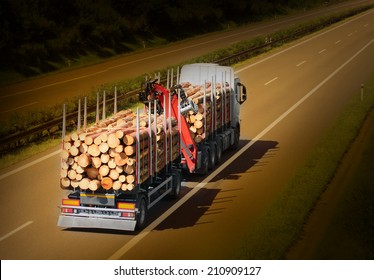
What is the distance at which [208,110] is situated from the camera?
76.5ft

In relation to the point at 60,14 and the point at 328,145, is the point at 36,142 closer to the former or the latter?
the point at 328,145

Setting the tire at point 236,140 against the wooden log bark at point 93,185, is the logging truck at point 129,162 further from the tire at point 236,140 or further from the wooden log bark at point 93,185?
the tire at point 236,140

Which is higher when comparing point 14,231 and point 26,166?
point 14,231

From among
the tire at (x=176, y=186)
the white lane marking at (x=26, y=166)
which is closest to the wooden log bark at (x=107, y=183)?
the tire at (x=176, y=186)

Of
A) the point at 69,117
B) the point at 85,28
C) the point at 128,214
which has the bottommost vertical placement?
the point at 85,28

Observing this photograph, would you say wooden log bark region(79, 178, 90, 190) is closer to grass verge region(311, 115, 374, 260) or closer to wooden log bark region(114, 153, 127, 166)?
wooden log bark region(114, 153, 127, 166)

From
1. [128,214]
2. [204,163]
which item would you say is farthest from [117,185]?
[204,163]

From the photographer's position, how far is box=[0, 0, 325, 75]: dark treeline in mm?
52656

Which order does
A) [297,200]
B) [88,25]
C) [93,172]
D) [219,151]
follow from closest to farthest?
[93,172], [297,200], [219,151], [88,25]

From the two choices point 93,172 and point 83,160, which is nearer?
point 83,160

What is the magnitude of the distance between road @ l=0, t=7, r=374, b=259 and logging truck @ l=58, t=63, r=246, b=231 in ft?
1.53

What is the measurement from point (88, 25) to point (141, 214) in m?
46.3

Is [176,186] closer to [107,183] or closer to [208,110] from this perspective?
[107,183]

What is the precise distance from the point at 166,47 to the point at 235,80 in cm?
4010
